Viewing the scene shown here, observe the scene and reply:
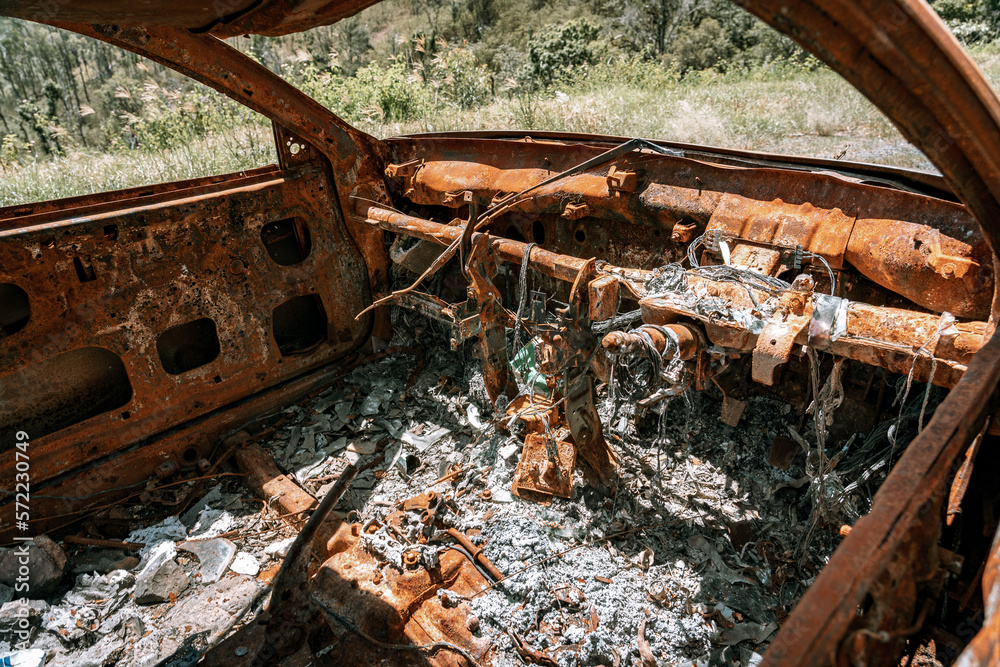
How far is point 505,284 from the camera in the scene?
4875mm

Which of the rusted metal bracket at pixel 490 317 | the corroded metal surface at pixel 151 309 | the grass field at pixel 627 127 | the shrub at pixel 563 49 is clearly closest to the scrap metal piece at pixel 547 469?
the rusted metal bracket at pixel 490 317

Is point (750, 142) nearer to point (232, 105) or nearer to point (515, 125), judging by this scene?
point (515, 125)

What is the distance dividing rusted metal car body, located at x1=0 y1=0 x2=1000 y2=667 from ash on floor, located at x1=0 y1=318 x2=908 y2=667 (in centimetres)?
26

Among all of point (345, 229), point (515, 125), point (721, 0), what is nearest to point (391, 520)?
point (345, 229)

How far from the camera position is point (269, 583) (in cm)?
361

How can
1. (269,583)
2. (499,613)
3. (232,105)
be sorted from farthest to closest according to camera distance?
(232,105)
(269,583)
(499,613)

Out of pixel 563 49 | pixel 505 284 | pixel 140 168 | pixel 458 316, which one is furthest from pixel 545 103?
pixel 458 316

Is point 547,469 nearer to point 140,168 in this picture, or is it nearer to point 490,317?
point 490,317

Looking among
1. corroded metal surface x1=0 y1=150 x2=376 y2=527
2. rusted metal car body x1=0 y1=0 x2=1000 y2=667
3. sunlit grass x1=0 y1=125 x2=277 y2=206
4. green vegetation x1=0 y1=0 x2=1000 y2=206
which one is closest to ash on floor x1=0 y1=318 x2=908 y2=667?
rusted metal car body x1=0 y1=0 x2=1000 y2=667

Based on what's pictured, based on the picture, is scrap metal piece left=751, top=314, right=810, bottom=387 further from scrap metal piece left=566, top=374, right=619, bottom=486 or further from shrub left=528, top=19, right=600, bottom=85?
shrub left=528, top=19, right=600, bottom=85

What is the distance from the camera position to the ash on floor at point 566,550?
3057mm

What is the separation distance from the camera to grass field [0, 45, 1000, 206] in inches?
344

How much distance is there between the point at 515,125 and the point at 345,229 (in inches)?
238

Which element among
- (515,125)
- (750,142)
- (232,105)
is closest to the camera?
(750,142)
